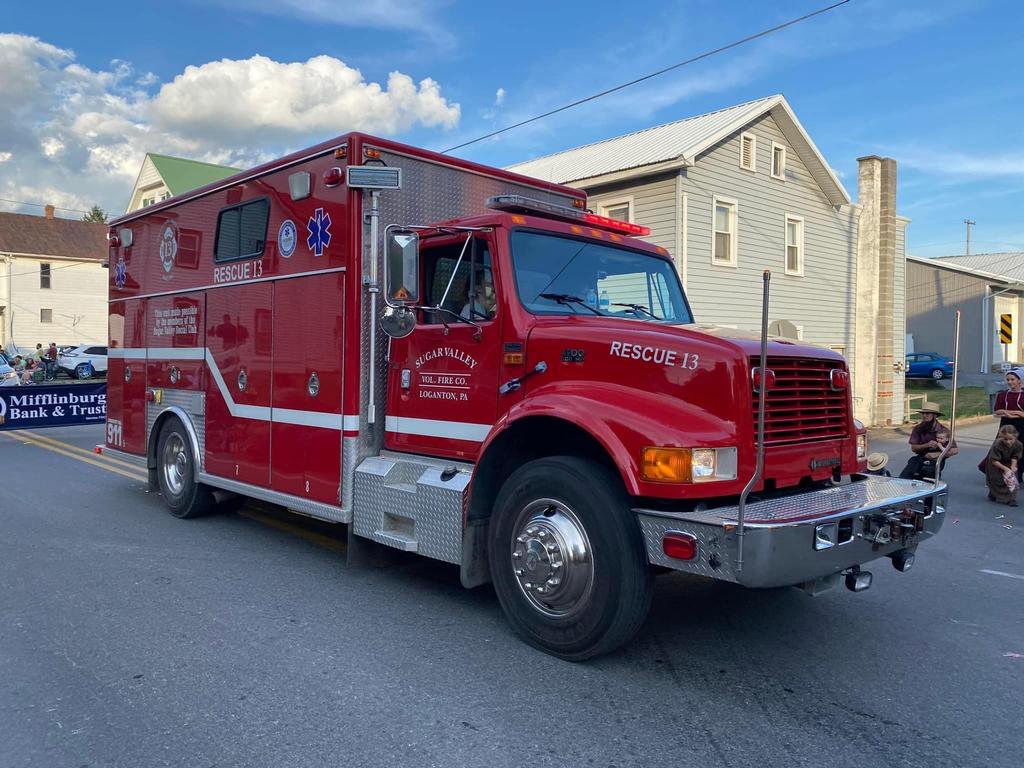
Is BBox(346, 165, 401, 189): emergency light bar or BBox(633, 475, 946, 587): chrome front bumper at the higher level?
BBox(346, 165, 401, 189): emergency light bar

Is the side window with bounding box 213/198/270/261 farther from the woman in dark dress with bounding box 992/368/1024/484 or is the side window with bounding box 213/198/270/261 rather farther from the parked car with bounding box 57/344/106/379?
the parked car with bounding box 57/344/106/379

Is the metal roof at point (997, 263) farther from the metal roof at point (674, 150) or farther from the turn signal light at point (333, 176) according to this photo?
the turn signal light at point (333, 176)

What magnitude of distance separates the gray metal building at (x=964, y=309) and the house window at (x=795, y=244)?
63.2ft

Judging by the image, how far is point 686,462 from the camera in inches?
158

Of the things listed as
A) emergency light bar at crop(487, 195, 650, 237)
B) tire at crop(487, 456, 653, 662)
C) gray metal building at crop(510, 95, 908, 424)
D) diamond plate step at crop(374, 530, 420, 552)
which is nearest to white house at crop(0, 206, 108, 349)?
gray metal building at crop(510, 95, 908, 424)

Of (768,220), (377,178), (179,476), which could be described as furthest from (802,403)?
Answer: (768,220)

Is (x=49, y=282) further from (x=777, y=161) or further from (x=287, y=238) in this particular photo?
(x=287, y=238)

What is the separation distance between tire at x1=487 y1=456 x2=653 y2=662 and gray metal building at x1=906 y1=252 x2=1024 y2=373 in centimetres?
3620

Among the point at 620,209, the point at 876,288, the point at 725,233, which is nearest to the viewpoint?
the point at 620,209

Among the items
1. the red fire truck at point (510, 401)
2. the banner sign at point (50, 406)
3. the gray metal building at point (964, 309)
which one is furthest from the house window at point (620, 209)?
the gray metal building at point (964, 309)

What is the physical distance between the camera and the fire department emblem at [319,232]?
6.01 meters

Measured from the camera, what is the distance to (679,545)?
3.95m

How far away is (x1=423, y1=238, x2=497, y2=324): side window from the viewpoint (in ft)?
16.9

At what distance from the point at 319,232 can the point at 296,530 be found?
9.83 feet
